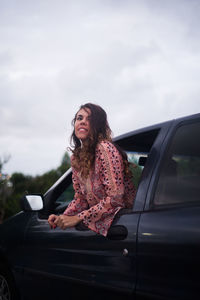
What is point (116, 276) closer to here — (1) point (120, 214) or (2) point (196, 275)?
(1) point (120, 214)

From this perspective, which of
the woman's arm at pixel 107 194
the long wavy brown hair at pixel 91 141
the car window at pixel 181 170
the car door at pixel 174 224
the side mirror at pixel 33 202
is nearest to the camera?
the car door at pixel 174 224

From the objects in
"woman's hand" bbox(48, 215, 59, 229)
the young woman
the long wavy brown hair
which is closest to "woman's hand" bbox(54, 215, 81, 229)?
the young woman

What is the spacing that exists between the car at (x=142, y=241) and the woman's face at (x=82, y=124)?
0.72 ft

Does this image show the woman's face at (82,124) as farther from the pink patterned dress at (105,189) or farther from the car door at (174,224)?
the car door at (174,224)

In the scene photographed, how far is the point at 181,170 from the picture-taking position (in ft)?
7.71

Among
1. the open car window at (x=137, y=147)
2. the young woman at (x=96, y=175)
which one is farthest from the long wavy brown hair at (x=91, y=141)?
the open car window at (x=137, y=147)

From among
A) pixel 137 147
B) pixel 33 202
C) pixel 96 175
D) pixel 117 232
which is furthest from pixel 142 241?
pixel 33 202

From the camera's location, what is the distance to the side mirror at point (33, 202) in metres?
3.12

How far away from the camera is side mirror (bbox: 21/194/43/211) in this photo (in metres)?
3.12

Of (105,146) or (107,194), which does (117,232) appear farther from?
(105,146)

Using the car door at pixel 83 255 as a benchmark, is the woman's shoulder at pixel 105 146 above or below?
above

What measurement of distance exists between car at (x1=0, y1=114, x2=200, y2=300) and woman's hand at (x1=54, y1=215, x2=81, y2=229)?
0.04 m

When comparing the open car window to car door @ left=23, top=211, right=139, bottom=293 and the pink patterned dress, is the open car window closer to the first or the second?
the pink patterned dress

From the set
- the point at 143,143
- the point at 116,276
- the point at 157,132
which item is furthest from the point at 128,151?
the point at 116,276
